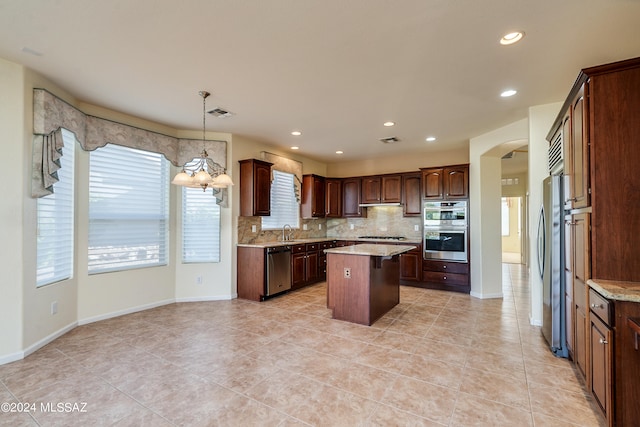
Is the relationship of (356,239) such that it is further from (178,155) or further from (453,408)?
(453,408)

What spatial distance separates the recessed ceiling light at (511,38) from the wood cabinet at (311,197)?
4563 millimetres

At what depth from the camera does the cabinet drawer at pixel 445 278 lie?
528cm

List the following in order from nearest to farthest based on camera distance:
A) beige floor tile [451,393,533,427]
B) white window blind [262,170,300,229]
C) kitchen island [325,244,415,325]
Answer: beige floor tile [451,393,533,427], kitchen island [325,244,415,325], white window blind [262,170,300,229]

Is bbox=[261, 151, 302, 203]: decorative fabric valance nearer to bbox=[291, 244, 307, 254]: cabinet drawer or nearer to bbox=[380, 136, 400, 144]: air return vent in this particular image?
bbox=[291, 244, 307, 254]: cabinet drawer

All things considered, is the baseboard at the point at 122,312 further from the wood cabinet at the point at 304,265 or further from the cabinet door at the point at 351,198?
the cabinet door at the point at 351,198

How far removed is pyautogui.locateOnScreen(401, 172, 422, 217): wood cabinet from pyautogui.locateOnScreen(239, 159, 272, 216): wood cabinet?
2886mm

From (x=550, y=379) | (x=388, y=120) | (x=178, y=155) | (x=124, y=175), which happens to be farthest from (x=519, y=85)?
(x=124, y=175)

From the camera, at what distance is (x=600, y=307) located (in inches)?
72.2

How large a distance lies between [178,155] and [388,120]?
3.30 meters

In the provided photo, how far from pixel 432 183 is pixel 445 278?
5.91ft

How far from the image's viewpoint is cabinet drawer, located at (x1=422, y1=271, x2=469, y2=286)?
17.3 ft

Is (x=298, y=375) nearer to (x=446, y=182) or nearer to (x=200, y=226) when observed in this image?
(x=200, y=226)

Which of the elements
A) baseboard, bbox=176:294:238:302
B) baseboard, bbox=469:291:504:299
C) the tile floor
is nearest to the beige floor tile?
the tile floor

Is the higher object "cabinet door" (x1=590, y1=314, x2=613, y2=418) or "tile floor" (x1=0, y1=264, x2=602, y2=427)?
"cabinet door" (x1=590, y1=314, x2=613, y2=418)
